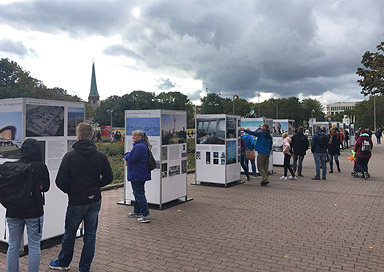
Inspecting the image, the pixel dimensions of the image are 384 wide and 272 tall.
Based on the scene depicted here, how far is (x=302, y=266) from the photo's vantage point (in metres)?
4.64

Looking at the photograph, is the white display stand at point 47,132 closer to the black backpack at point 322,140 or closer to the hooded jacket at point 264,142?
the hooded jacket at point 264,142

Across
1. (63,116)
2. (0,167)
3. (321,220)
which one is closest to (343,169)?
(321,220)

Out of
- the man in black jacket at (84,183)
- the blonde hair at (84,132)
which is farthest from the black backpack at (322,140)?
the blonde hair at (84,132)

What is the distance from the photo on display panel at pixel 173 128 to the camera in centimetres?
787

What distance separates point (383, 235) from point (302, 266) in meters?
2.28

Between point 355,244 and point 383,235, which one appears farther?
point 383,235

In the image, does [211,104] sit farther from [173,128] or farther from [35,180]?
[35,180]

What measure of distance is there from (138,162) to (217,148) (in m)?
4.43

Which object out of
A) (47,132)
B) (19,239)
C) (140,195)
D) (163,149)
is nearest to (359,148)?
(163,149)

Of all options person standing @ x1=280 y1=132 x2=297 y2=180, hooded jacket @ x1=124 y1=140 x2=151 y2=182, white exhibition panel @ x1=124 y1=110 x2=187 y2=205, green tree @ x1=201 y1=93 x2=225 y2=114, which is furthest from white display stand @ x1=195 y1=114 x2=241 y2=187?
green tree @ x1=201 y1=93 x2=225 y2=114

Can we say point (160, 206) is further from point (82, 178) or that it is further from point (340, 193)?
point (340, 193)

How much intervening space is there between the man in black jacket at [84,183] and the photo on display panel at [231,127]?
6.81 meters

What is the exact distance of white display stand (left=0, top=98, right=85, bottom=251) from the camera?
5.10 meters

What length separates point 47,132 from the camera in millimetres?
5379
